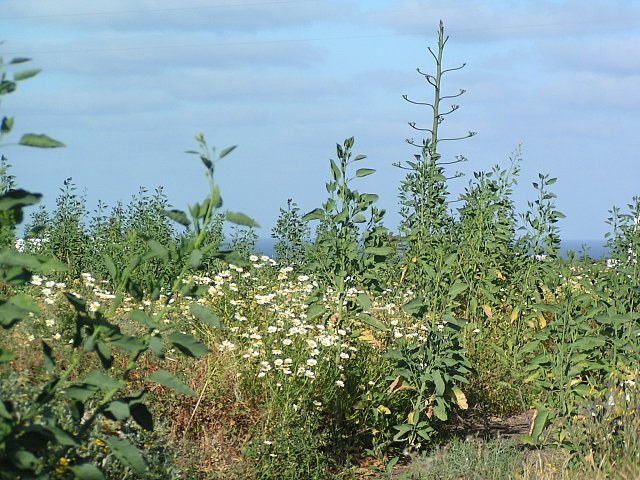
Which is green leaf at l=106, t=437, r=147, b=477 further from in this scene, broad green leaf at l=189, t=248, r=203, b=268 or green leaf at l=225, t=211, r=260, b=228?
green leaf at l=225, t=211, r=260, b=228

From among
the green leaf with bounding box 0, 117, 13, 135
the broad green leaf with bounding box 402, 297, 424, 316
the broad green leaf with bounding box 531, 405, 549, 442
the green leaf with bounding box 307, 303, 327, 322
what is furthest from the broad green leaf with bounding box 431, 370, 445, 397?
the green leaf with bounding box 0, 117, 13, 135

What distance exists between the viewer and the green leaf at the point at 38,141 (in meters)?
2.73

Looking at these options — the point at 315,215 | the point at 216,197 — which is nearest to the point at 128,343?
the point at 216,197

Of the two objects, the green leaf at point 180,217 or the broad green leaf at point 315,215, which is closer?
the green leaf at point 180,217

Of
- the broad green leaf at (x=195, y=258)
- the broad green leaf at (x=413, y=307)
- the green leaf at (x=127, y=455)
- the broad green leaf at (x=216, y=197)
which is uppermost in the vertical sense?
the broad green leaf at (x=216, y=197)

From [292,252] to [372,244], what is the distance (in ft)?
13.9

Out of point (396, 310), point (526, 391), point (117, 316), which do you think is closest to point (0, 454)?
point (117, 316)

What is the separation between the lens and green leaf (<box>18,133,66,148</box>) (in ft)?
8.96

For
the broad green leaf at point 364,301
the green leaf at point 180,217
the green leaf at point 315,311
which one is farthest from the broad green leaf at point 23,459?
the broad green leaf at point 364,301

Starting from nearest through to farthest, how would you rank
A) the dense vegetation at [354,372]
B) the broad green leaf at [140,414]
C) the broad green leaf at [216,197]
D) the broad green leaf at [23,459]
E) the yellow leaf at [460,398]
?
the broad green leaf at [23,459] < the broad green leaf at [140,414] < the broad green leaf at [216,197] < the dense vegetation at [354,372] < the yellow leaf at [460,398]

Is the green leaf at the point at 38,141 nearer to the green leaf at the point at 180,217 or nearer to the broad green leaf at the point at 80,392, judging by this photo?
the green leaf at the point at 180,217

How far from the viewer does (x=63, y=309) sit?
234 inches

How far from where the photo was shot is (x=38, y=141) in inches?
108

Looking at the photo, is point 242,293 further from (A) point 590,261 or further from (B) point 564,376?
(A) point 590,261
